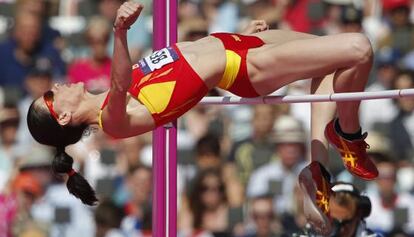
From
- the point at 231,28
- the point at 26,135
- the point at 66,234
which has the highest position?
the point at 231,28

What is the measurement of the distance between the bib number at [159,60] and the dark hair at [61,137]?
0.46 metres

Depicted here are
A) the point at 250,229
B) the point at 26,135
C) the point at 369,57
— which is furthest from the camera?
the point at 26,135

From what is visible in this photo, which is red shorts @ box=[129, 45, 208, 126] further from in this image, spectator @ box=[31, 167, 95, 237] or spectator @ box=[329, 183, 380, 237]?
spectator @ box=[31, 167, 95, 237]

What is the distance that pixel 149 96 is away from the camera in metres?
6.61

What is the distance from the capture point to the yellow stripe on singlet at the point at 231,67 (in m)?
6.68

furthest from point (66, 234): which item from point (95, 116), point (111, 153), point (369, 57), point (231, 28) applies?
point (369, 57)

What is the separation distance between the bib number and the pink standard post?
430 millimetres

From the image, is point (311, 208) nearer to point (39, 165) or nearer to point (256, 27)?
point (256, 27)

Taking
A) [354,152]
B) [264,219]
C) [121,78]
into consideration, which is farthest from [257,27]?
[264,219]

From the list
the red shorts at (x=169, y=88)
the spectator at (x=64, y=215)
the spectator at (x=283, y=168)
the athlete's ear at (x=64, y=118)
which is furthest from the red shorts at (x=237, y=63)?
the spectator at (x=64, y=215)

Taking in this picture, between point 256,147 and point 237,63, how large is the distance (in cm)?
356

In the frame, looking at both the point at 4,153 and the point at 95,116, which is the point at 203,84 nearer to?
the point at 95,116

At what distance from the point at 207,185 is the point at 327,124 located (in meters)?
3.20

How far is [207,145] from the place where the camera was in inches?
403
